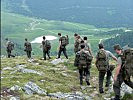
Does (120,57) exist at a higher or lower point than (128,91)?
higher

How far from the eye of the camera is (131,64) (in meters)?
16.9

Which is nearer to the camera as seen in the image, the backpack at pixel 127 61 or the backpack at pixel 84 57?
the backpack at pixel 127 61

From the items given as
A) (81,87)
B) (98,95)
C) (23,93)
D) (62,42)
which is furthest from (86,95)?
(62,42)

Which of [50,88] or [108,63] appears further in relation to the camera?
[50,88]

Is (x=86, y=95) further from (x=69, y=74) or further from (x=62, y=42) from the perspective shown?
(x=62, y=42)

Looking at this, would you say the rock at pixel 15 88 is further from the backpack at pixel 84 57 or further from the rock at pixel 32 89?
the backpack at pixel 84 57

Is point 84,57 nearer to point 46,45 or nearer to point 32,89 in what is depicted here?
point 32,89

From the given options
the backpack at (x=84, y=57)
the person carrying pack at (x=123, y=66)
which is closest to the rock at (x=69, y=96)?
the backpack at (x=84, y=57)

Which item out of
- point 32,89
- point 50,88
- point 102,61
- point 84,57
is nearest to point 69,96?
point 50,88

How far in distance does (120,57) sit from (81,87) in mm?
7505

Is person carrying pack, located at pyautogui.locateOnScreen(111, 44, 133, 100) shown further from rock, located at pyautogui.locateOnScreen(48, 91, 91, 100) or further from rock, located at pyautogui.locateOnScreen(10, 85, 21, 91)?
rock, located at pyautogui.locateOnScreen(10, 85, 21, 91)

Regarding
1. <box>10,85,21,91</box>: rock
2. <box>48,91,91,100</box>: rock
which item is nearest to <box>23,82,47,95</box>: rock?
<box>10,85,21,91</box>: rock

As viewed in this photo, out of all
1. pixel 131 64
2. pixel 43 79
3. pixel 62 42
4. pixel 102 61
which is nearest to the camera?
pixel 131 64

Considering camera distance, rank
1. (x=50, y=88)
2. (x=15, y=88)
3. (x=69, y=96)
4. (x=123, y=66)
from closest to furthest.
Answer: (x=123, y=66), (x=15, y=88), (x=69, y=96), (x=50, y=88)
